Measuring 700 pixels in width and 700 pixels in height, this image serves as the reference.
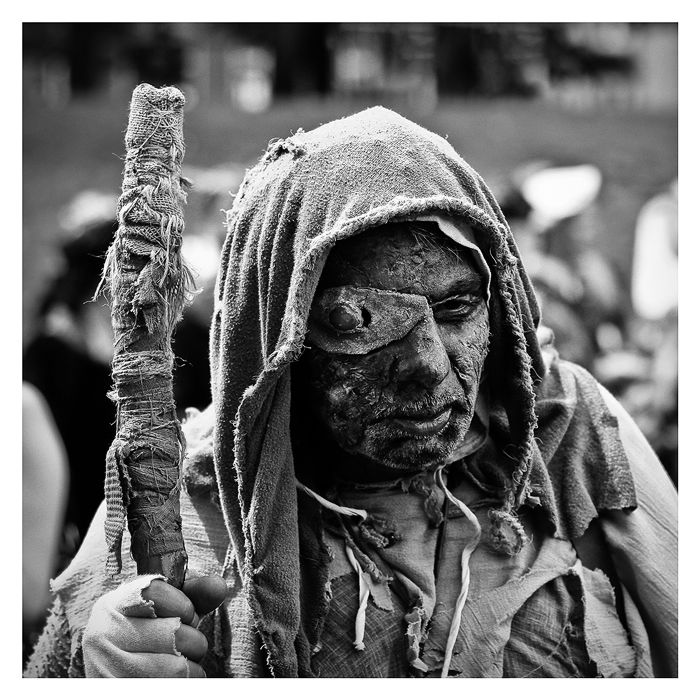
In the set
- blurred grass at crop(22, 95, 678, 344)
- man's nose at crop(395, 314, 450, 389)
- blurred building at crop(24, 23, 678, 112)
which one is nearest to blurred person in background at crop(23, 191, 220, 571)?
blurred grass at crop(22, 95, 678, 344)

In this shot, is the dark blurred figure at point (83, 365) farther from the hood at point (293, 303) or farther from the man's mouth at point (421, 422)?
the man's mouth at point (421, 422)

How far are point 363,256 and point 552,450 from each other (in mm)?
630

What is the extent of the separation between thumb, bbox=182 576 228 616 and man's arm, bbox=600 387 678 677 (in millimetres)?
804

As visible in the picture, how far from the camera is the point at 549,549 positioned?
2348 millimetres

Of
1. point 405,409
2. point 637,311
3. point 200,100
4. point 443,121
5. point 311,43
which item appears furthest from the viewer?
point 637,311

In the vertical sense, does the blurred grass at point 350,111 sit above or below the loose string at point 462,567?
above

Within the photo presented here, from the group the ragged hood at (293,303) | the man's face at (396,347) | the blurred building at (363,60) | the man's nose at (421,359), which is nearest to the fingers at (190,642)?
the ragged hood at (293,303)

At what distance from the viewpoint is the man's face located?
2.05 meters

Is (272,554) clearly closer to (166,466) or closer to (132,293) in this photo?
(166,466)

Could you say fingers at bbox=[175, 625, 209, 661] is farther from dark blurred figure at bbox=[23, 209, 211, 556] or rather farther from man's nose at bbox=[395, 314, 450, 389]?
dark blurred figure at bbox=[23, 209, 211, 556]

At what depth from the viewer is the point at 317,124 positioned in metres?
3.16

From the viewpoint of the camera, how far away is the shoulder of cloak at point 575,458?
7.83 feet

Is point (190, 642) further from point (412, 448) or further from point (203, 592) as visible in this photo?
point (412, 448)

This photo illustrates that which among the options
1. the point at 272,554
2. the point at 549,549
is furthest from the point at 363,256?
the point at 549,549
